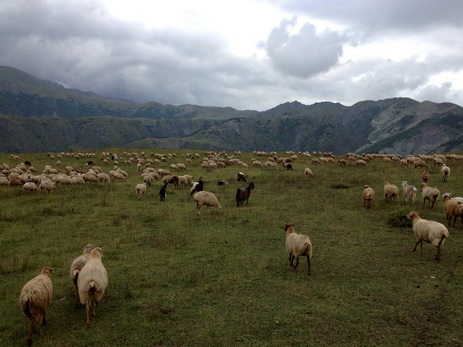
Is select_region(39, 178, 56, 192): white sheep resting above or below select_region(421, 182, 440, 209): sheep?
below

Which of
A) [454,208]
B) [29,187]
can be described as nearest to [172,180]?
[29,187]

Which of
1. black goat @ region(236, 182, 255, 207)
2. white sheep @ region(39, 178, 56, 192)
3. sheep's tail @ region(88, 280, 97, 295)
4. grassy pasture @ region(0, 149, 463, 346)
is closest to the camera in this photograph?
grassy pasture @ region(0, 149, 463, 346)

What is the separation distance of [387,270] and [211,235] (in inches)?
333

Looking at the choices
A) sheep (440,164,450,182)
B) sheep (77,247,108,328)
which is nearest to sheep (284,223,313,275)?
sheep (77,247,108,328)

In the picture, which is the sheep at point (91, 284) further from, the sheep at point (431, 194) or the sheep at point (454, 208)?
the sheep at point (431, 194)

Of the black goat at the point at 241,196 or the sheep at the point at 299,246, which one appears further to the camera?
the black goat at the point at 241,196

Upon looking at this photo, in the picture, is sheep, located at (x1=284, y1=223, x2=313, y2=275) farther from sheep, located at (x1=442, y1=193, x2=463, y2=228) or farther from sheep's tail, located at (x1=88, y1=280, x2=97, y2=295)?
sheep, located at (x1=442, y1=193, x2=463, y2=228)

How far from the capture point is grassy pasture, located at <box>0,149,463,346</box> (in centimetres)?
840

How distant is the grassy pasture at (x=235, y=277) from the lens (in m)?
8.40

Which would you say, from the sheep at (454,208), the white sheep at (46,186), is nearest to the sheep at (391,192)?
the sheep at (454,208)

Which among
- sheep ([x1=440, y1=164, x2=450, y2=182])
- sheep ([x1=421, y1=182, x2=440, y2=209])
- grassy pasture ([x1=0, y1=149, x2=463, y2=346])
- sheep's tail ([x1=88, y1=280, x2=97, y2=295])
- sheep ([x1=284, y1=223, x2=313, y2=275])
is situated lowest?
grassy pasture ([x1=0, y1=149, x2=463, y2=346])

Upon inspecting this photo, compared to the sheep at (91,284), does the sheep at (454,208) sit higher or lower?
higher

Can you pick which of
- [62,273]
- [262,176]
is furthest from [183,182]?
[62,273]

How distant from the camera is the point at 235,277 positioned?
461 inches
